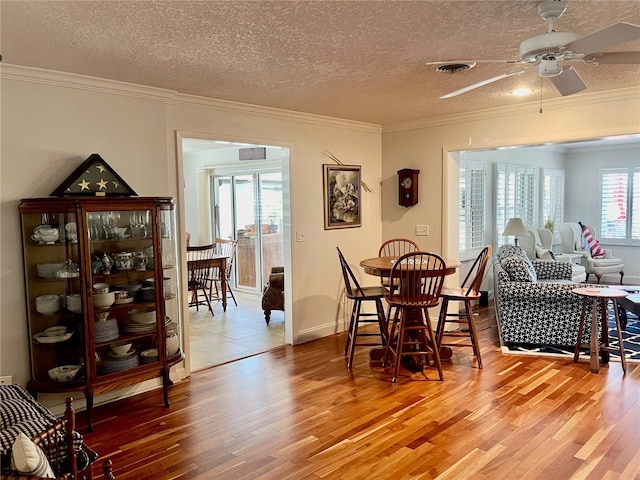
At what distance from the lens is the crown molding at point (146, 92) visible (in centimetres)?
314

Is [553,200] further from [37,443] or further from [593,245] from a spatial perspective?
[37,443]

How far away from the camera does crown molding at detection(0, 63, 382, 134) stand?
3.14 metres

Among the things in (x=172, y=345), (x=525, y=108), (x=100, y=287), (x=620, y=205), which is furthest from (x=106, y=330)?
(x=620, y=205)

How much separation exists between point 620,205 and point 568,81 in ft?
23.3

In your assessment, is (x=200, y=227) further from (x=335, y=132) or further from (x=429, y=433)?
(x=429, y=433)

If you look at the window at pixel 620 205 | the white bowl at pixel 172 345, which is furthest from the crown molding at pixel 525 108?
the window at pixel 620 205

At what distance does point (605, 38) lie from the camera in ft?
6.46

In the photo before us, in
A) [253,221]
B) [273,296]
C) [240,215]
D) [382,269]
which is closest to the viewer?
[382,269]

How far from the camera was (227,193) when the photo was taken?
26.8 feet

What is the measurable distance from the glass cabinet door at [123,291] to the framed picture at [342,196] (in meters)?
2.26

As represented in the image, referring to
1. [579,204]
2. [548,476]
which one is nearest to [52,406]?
[548,476]

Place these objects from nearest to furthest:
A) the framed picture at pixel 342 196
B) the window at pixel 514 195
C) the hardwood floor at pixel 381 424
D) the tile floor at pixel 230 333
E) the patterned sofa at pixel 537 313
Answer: the hardwood floor at pixel 381 424 < the patterned sofa at pixel 537 313 < the tile floor at pixel 230 333 < the framed picture at pixel 342 196 < the window at pixel 514 195

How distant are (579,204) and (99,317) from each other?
860 cm

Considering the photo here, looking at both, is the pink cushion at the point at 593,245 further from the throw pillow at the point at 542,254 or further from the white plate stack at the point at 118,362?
the white plate stack at the point at 118,362
